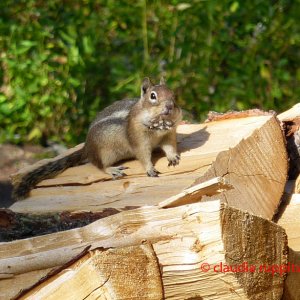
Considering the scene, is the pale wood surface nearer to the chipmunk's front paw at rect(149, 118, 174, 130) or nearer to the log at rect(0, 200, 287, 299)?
the chipmunk's front paw at rect(149, 118, 174, 130)

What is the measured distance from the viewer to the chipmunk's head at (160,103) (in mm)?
3980

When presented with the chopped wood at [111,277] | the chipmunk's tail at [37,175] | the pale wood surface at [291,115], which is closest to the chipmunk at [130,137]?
the chipmunk's tail at [37,175]

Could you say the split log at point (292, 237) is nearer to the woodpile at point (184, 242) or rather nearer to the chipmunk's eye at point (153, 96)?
the woodpile at point (184, 242)

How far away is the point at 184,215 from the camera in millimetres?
2459

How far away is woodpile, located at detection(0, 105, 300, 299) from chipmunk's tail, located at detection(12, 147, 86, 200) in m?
0.34

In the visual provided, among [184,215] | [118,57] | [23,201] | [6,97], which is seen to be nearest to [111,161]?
[23,201]

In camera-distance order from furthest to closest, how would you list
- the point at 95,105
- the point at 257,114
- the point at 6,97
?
the point at 95,105, the point at 6,97, the point at 257,114

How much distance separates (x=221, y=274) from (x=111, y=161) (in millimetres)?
1649

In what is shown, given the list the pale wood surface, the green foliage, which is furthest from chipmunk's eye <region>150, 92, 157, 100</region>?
the green foliage

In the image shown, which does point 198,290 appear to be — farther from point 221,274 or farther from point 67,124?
point 67,124

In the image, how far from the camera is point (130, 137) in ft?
13.3

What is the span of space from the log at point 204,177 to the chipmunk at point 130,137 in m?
0.06

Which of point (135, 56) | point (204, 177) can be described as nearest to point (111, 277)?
point (204, 177)

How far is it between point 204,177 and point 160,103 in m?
1.03
